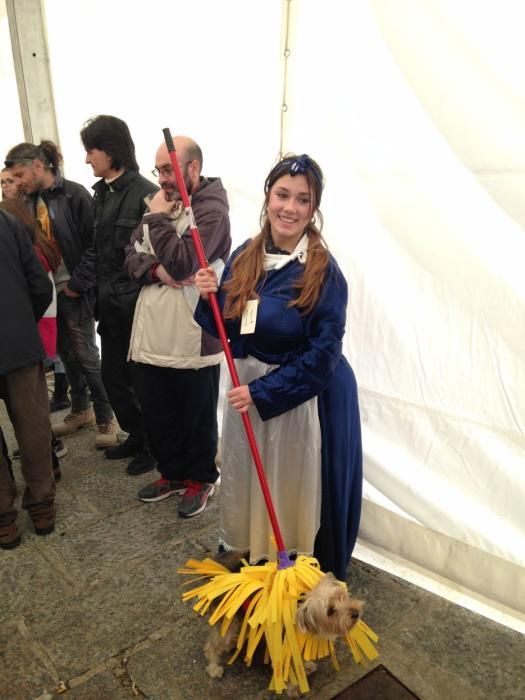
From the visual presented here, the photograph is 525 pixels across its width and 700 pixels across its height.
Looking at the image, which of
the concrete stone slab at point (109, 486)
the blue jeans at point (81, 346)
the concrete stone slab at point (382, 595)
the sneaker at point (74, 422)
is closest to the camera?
the concrete stone slab at point (382, 595)

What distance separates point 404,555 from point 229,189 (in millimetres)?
2002

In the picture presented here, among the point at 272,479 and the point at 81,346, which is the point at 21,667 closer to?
the point at 272,479

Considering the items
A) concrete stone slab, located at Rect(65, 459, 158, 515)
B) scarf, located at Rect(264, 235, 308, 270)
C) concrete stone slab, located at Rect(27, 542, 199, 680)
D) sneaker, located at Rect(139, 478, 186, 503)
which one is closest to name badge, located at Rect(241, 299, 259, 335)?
scarf, located at Rect(264, 235, 308, 270)

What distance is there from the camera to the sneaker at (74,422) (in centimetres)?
343

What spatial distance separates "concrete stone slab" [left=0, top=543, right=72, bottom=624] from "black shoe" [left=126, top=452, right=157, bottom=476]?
72 cm

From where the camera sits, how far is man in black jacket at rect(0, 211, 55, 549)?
2.14 metres

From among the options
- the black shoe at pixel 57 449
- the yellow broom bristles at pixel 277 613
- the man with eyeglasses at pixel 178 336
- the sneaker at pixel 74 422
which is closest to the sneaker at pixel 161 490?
the man with eyeglasses at pixel 178 336

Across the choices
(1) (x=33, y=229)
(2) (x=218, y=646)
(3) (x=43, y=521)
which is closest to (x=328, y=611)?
(2) (x=218, y=646)

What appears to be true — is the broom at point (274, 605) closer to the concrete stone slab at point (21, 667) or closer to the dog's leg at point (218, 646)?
the dog's leg at point (218, 646)

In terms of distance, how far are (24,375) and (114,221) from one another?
90 centimetres

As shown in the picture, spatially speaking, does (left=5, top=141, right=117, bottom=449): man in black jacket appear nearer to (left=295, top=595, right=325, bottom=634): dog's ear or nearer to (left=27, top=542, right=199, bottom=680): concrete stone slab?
(left=27, top=542, right=199, bottom=680): concrete stone slab

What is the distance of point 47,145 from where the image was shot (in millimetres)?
2807

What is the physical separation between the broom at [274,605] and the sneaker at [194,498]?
0.90 metres

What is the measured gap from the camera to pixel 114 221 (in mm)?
2533
